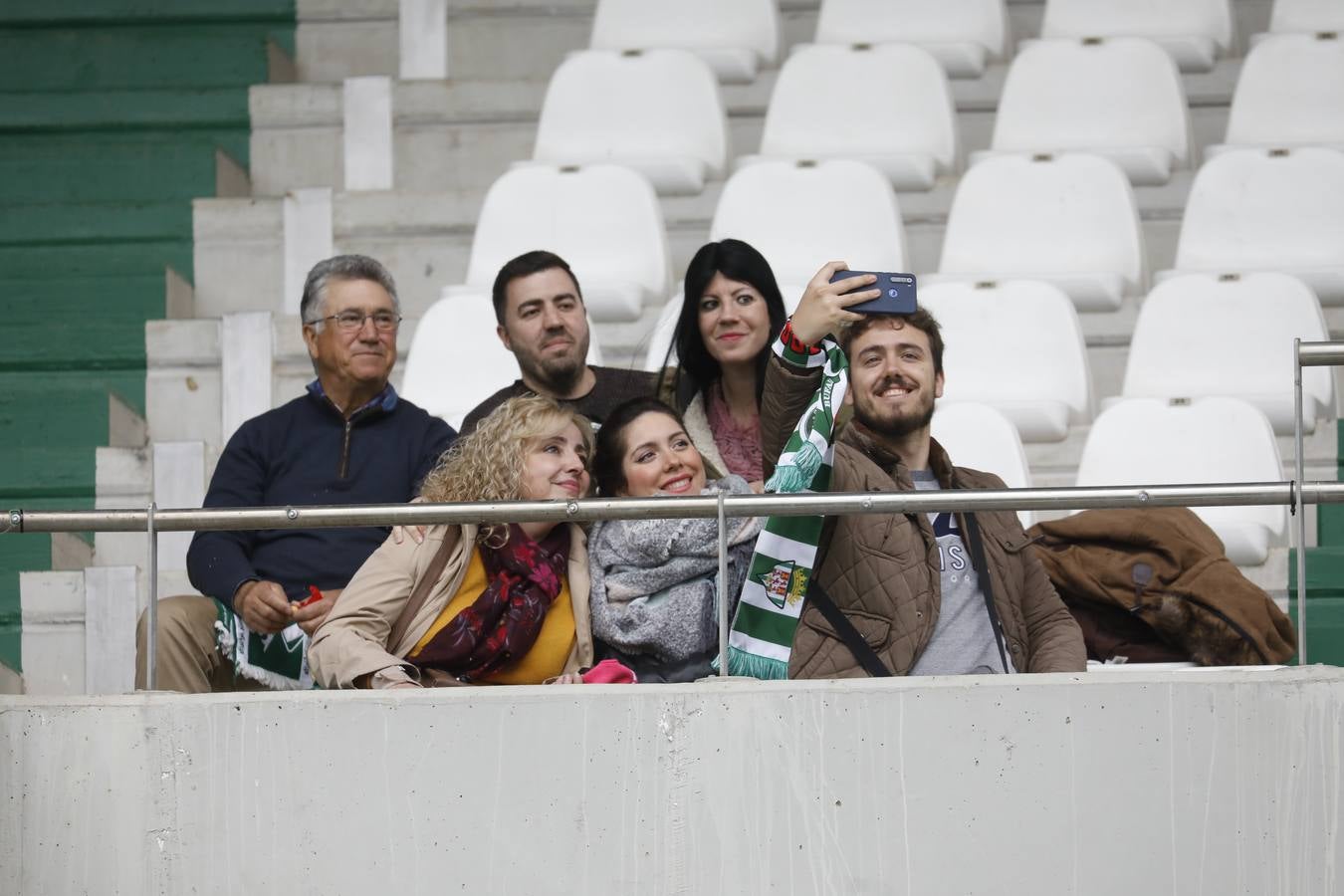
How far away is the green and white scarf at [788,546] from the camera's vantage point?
268 cm

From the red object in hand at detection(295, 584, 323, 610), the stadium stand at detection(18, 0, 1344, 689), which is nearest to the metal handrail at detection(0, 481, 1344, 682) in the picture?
the red object in hand at detection(295, 584, 323, 610)

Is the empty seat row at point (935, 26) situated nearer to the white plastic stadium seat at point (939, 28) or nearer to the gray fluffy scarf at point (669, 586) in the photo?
the white plastic stadium seat at point (939, 28)

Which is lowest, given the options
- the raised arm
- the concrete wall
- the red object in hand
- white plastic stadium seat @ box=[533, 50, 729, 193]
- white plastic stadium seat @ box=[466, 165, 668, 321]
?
the concrete wall

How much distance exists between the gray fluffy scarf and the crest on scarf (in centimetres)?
15

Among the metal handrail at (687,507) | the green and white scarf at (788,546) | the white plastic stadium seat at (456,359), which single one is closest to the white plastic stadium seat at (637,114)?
the white plastic stadium seat at (456,359)

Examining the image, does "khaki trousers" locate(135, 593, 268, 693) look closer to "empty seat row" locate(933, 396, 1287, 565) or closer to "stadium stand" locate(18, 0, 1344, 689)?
"stadium stand" locate(18, 0, 1344, 689)

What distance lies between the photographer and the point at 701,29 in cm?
558

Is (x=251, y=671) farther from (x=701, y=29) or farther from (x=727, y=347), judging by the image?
(x=701, y=29)

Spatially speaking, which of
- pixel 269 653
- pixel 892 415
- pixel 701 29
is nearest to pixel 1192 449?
pixel 892 415

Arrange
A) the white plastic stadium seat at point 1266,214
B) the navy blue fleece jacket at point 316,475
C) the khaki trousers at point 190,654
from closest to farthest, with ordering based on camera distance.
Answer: the khaki trousers at point 190,654 → the navy blue fleece jacket at point 316,475 → the white plastic stadium seat at point 1266,214

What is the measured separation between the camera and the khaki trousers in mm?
3211

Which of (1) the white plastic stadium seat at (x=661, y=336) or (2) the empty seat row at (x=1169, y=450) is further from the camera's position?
(1) the white plastic stadium seat at (x=661, y=336)

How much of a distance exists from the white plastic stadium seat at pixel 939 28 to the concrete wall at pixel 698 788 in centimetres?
310

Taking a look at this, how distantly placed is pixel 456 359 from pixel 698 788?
1837mm
